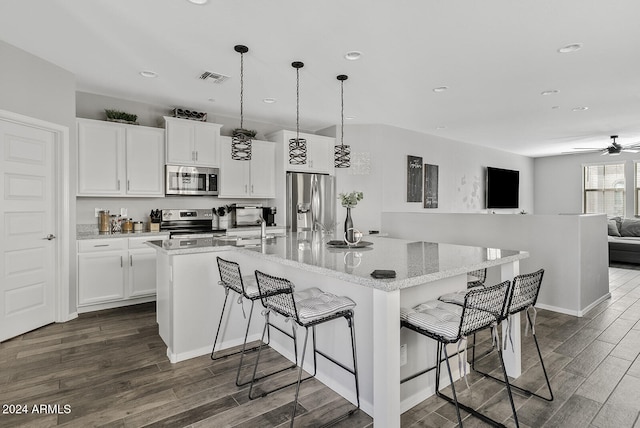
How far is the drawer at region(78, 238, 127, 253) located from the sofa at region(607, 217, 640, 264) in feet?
28.3

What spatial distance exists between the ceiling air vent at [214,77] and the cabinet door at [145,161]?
4.09 feet

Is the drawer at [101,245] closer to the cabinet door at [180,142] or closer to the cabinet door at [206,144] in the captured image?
the cabinet door at [180,142]

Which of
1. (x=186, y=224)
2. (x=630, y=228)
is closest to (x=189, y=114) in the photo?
(x=186, y=224)

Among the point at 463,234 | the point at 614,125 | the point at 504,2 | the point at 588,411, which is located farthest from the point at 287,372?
the point at 614,125

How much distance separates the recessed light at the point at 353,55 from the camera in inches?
126

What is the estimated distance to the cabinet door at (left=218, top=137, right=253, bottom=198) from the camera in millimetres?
5094

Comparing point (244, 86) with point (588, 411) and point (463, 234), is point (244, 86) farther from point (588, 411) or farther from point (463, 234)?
point (588, 411)

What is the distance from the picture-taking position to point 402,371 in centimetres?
214

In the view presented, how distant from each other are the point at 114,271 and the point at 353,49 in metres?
3.65

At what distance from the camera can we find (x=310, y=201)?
18.5 ft

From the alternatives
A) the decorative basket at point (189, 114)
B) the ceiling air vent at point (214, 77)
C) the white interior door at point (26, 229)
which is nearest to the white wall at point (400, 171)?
the decorative basket at point (189, 114)

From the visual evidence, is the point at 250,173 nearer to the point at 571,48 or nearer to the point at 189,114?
the point at 189,114

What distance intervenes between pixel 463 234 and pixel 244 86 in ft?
11.7

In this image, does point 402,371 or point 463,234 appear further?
point 463,234
